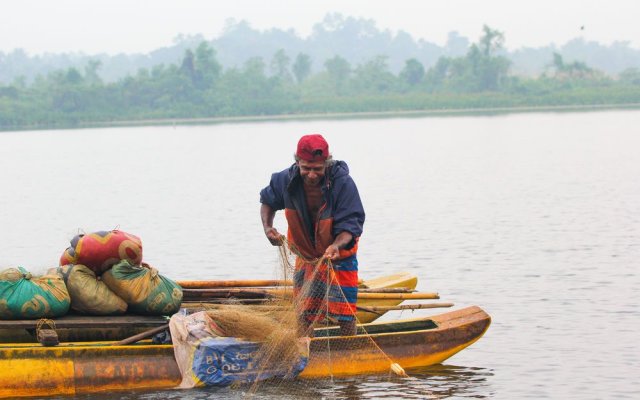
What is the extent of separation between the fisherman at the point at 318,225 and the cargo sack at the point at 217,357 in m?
0.33

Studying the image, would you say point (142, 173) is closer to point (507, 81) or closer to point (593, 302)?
point (593, 302)

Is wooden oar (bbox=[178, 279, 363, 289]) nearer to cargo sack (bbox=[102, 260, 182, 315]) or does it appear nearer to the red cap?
cargo sack (bbox=[102, 260, 182, 315])

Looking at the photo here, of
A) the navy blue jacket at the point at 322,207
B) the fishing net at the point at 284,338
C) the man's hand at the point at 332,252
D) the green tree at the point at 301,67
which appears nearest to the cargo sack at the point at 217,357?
the fishing net at the point at 284,338

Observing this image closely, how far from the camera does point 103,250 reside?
9.09 meters

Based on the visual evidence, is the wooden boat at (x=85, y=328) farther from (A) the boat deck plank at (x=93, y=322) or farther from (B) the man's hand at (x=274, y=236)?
(B) the man's hand at (x=274, y=236)

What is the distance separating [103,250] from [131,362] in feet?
3.00

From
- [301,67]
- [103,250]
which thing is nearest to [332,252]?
[103,250]

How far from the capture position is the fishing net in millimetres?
8680

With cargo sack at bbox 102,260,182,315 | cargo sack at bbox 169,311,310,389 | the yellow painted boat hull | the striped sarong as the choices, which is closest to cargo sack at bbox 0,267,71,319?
cargo sack at bbox 102,260,182,315

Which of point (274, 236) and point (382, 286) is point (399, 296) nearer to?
point (382, 286)

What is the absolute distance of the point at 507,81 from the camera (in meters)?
109

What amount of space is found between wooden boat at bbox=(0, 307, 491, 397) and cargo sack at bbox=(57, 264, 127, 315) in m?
0.31

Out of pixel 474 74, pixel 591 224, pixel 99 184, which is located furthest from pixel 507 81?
pixel 591 224

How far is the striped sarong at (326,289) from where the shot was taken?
8.54 metres
